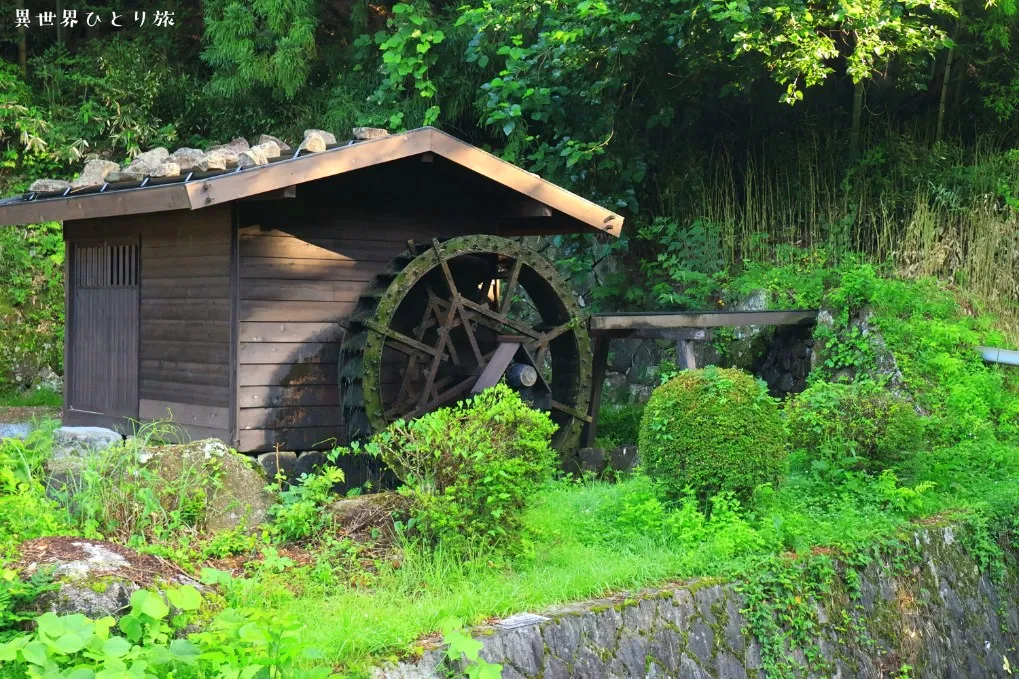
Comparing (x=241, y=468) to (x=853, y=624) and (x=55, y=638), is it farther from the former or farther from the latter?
(x=853, y=624)

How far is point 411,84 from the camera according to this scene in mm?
15078

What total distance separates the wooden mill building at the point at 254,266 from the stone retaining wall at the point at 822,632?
423 cm

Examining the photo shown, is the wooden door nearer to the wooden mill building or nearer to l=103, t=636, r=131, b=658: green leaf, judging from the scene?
the wooden mill building

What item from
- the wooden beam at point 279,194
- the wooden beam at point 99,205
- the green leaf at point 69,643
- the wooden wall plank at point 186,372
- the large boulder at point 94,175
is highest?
the large boulder at point 94,175

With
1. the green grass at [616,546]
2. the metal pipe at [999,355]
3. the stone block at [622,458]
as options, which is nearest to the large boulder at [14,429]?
the stone block at [622,458]

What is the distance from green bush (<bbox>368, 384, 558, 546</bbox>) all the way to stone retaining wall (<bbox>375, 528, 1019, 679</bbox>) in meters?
0.82

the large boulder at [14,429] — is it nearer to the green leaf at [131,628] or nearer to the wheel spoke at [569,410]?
the wheel spoke at [569,410]

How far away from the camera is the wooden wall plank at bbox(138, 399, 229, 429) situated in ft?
28.1

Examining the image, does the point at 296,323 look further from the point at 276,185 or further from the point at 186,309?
the point at 276,185

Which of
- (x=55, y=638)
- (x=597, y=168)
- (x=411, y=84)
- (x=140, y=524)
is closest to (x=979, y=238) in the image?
(x=597, y=168)

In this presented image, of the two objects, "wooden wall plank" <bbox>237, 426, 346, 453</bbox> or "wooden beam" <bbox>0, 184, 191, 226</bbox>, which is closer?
"wooden beam" <bbox>0, 184, 191, 226</bbox>

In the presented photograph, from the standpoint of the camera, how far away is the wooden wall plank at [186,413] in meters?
8.57

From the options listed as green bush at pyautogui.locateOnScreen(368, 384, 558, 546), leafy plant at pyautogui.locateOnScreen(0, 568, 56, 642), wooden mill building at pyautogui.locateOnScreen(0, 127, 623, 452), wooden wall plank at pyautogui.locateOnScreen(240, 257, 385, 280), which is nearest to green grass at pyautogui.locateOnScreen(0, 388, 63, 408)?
wooden mill building at pyautogui.locateOnScreen(0, 127, 623, 452)

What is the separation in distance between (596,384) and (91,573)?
675cm
